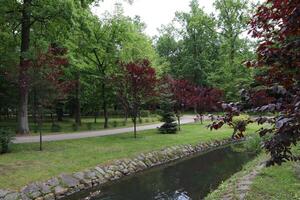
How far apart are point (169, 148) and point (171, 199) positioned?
6676 mm

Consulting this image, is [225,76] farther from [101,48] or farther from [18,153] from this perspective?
[18,153]

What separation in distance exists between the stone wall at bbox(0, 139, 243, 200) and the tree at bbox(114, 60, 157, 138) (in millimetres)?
3433

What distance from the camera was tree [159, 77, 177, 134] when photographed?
2192 centimetres

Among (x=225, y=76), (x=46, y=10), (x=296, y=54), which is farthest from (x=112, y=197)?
(x=225, y=76)

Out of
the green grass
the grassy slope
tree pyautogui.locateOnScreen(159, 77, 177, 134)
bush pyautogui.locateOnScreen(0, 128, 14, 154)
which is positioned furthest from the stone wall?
the green grass

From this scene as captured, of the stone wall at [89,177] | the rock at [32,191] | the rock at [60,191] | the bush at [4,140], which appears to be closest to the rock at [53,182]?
the stone wall at [89,177]

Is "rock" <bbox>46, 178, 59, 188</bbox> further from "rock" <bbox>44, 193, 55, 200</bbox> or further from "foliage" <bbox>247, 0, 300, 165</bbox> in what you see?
"foliage" <bbox>247, 0, 300, 165</bbox>

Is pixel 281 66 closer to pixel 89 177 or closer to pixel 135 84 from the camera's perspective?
pixel 89 177

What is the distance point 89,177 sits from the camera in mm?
11180

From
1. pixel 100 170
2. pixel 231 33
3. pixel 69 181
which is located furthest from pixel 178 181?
pixel 231 33

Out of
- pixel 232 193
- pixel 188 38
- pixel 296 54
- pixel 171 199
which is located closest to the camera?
pixel 296 54

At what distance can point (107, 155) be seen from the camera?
44.3 ft

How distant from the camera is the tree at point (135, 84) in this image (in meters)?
17.6

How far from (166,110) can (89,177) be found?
11826 millimetres
